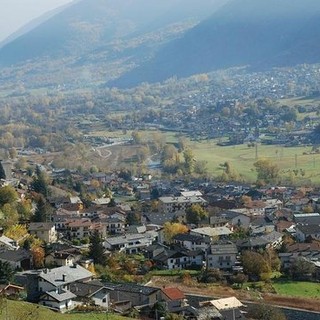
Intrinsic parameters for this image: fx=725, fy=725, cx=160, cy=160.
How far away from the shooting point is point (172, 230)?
21594 millimetres

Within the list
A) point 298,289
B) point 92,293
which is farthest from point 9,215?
point 298,289

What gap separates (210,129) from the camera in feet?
192

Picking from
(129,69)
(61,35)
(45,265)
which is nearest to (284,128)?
(45,265)

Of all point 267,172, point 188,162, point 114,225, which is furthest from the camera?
point 188,162

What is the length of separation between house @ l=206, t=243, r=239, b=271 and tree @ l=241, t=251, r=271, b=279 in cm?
52

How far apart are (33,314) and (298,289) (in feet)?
23.9

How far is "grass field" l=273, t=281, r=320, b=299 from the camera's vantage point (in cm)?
1677

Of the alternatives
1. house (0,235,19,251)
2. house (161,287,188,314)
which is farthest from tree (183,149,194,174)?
house (161,287,188,314)

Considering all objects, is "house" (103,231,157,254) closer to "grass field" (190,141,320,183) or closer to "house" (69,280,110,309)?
"house" (69,280,110,309)

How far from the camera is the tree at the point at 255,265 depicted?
17.8m

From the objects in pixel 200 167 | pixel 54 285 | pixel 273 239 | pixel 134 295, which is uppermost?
pixel 54 285

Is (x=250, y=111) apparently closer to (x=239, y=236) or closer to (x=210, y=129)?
(x=210, y=129)

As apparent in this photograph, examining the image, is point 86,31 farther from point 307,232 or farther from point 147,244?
point 147,244

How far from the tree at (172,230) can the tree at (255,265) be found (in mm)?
3654
